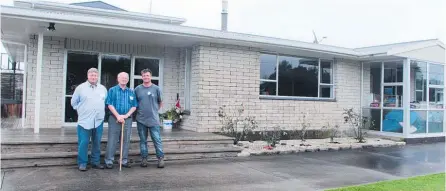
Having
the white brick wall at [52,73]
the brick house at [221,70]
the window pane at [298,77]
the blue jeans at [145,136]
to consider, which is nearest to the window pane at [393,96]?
the brick house at [221,70]

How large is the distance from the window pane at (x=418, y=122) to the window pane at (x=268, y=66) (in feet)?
16.8

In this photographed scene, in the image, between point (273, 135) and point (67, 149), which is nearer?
point (67, 149)

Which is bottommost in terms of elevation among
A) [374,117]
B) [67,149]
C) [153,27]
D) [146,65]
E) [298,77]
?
[67,149]

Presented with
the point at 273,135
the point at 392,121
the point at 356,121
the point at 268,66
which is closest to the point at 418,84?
the point at 392,121

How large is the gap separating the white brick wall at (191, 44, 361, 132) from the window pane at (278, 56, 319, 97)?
39 centimetres

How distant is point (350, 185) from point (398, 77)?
8.69 meters

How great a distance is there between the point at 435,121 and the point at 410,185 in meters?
9.12

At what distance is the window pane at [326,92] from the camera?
1364cm

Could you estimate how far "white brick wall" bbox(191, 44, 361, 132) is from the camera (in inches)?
434

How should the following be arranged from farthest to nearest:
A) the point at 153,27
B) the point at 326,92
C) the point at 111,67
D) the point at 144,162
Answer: the point at 326,92 → the point at 111,67 → the point at 153,27 → the point at 144,162

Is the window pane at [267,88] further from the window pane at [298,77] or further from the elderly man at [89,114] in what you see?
the elderly man at [89,114]

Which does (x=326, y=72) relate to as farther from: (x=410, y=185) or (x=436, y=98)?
(x=410, y=185)

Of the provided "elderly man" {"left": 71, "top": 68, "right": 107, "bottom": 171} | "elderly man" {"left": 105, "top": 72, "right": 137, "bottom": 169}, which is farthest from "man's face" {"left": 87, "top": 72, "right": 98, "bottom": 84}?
"elderly man" {"left": 105, "top": 72, "right": 137, "bottom": 169}

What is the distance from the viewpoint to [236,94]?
1157 centimetres
